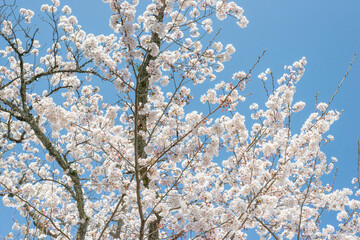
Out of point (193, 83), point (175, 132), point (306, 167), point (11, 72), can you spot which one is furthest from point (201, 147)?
point (11, 72)

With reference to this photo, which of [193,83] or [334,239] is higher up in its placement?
[193,83]

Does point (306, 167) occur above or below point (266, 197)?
above

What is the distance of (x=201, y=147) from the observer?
389cm

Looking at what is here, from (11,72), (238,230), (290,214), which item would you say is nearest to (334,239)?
(290,214)

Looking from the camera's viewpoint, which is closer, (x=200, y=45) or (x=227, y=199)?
(x=227, y=199)

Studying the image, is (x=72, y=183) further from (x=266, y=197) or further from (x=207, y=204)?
(x=266, y=197)

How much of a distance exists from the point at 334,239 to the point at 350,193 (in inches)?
41.5

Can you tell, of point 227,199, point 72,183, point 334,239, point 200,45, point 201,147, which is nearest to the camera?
point 201,147

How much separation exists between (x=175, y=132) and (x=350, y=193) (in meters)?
3.40

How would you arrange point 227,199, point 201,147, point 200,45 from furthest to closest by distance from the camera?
point 200,45 < point 227,199 < point 201,147

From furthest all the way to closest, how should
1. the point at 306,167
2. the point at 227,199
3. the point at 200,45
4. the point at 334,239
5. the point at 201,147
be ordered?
the point at 200,45 → the point at 306,167 → the point at 227,199 → the point at 334,239 → the point at 201,147

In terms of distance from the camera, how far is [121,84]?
404 cm

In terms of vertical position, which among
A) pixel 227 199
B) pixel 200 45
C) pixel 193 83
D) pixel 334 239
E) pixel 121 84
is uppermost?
pixel 200 45

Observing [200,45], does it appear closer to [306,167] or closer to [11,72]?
[306,167]
